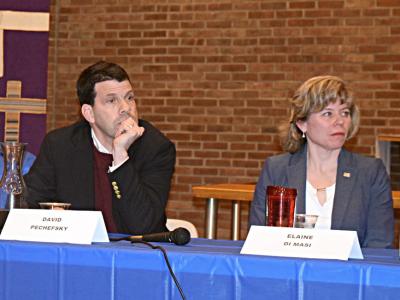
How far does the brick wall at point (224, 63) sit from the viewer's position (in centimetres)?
640

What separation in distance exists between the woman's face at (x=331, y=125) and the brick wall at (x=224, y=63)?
3163mm

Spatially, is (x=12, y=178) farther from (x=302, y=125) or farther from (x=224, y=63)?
(x=224, y=63)

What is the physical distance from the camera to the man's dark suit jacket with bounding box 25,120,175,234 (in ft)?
9.95

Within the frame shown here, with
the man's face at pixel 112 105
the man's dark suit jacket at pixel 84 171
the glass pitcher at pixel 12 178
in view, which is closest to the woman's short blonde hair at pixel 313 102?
the man's dark suit jacket at pixel 84 171

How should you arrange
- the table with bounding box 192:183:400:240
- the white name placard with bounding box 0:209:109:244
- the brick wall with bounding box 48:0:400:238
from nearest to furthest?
the white name placard with bounding box 0:209:109:244, the table with bounding box 192:183:400:240, the brick wall with bounding box 48:0:400:238

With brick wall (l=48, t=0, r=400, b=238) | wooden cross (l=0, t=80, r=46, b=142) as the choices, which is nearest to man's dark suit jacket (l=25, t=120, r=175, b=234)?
wooden cross (l=0, t=80, r=46, b=142)

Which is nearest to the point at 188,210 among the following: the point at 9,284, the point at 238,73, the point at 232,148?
the point at 232,148

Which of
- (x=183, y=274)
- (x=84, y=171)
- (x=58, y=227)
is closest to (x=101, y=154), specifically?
(x=84, y=171)

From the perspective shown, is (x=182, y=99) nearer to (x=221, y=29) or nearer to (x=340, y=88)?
(x=221, y=29)

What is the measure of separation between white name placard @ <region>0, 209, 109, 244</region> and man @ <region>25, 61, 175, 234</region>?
0.87m

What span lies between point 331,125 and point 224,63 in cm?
362

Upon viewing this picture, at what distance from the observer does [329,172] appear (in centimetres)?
331

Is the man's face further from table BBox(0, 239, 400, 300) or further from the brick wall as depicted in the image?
the brick wall

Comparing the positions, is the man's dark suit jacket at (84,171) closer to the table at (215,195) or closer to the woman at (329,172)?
the woman at (329,172)
